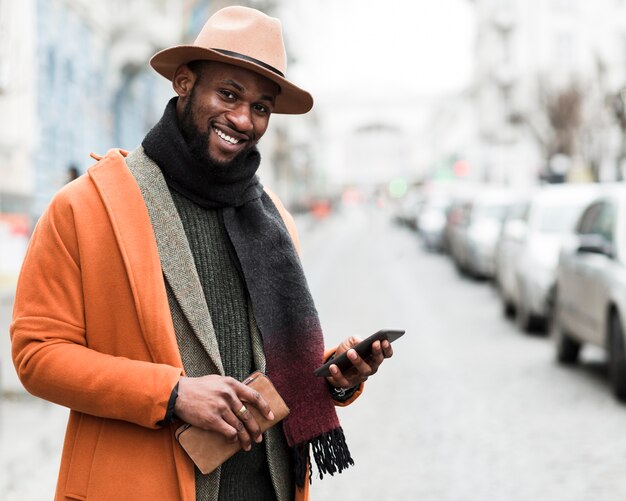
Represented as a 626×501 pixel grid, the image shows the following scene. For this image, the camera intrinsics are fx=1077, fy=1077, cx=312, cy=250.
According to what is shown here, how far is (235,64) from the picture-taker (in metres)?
2.47

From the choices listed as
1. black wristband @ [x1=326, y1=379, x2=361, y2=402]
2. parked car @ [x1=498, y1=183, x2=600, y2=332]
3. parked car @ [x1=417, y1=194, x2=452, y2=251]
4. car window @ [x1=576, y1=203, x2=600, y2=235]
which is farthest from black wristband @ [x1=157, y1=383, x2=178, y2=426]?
parked car @ [x1=417, y1=194, x2=452, y2=251]

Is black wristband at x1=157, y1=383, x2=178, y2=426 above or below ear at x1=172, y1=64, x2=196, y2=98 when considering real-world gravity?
below

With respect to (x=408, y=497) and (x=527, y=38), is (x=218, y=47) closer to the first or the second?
(x=408, y=497)

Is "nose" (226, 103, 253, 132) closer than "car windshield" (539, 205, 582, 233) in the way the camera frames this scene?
Yes

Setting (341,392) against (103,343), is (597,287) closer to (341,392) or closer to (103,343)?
(341,392)

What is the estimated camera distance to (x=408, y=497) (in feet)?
19.3

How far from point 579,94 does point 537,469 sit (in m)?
38.1

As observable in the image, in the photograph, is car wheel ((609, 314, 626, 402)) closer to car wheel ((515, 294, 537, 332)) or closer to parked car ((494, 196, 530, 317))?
car wheel ((515, 294, 537, 332))

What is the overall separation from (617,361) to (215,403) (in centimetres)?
697

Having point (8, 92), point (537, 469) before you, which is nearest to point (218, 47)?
point (537, 469)

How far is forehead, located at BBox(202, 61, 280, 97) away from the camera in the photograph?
2.49 m

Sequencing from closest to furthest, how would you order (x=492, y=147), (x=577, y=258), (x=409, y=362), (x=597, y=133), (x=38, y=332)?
(x=38, y=332)
(x=577, y=258)
(x=409, y=362)
(x=597, y=133)
(x=492, y=147)

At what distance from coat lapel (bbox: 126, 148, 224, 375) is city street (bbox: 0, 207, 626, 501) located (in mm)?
3760

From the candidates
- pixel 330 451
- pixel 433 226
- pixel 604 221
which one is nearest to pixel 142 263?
pixel 330 451
